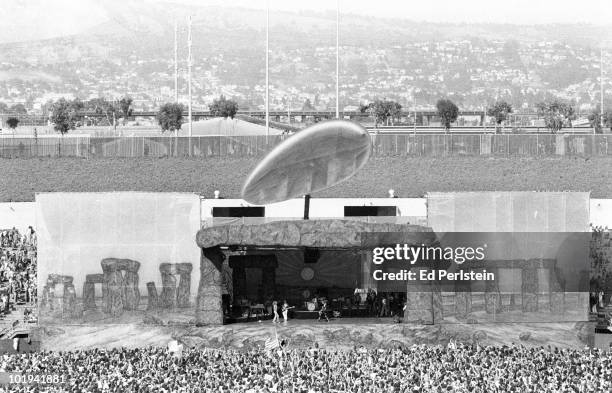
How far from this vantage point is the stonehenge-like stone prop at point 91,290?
160ft

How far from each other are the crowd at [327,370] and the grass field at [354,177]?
943 inches

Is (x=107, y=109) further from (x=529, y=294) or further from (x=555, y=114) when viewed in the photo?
(x=529, y=294)

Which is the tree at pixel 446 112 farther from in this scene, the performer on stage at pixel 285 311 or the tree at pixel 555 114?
the performer on stage at pixel 285 311

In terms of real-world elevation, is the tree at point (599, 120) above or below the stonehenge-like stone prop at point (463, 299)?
above

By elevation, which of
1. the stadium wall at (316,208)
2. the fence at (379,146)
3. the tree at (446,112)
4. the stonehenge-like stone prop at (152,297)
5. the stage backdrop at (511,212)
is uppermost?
the tree at (446,112)

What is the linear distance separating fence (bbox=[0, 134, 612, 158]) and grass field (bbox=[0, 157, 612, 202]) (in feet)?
2.89

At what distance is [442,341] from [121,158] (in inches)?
1108

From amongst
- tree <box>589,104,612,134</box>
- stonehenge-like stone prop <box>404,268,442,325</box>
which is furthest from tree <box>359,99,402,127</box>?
stonehenge-like stone prop <box>404,268,442,325</box>

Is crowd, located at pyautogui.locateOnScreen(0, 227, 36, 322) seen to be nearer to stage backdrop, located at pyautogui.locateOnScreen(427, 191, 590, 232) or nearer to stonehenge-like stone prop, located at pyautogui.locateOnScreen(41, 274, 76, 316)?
stonehenge-like stone prop, located at pyautogui.locateOnScreen(41, 274, 76, 316)

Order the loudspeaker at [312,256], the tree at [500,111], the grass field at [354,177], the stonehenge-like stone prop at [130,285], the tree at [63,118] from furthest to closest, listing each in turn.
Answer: the tree at [500,111] < the tree at [63,118] < the grass field at [354,177] < the loudspeaker at [312,256] < the stonehenge-like stone prop at [130,285]

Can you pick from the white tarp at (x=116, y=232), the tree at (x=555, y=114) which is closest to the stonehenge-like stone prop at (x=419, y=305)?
the white tarp at (x=116, y=232)

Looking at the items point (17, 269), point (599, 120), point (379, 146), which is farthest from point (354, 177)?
point (599, 120)

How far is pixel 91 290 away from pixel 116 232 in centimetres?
195

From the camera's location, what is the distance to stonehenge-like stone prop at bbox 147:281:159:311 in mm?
48688
